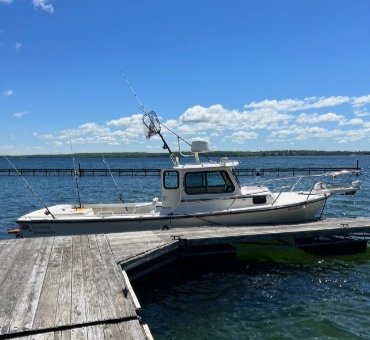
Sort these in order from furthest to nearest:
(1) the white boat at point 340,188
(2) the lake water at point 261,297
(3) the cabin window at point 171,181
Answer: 1. (1) the white boat at point 340,188
2. (3) the cabin window at point 171,181
3. (2) the lake water at point 261,297

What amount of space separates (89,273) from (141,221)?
15.9 ft

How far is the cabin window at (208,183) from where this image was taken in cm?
1299

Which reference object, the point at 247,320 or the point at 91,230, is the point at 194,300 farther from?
the point at 91,230

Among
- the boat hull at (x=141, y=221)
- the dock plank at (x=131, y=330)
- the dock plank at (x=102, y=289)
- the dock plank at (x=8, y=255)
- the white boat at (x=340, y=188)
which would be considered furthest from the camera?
the white boat at (x=340, y=188)

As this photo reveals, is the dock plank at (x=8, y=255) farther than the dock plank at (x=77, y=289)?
Yes

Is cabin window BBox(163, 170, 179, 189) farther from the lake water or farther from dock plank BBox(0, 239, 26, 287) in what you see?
dock plank BBox(0, 239, 26, 287)

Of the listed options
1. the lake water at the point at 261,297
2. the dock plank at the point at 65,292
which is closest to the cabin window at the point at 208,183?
the lake water at the point at 261,297

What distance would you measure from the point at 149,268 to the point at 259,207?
4171 millimetres

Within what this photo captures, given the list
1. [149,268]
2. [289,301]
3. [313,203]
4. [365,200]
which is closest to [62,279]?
[149,268]

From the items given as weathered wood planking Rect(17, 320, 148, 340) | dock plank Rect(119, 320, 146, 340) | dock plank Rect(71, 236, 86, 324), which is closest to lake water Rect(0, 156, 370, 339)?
dock plank Rect(71, 236, 86, 324)

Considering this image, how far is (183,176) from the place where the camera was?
12.9 metres

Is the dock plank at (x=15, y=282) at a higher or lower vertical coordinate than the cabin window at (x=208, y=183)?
lower

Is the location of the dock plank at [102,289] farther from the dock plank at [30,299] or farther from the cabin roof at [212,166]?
the cabin roof at [212,166]

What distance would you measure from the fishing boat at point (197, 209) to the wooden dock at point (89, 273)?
2.07ft
